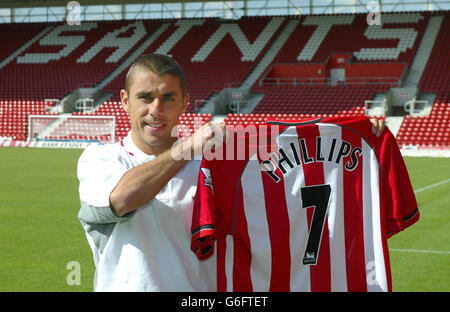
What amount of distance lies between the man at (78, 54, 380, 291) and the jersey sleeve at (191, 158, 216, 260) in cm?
3

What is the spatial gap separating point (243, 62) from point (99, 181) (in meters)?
30.1

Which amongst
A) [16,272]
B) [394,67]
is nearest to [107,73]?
[394,67]

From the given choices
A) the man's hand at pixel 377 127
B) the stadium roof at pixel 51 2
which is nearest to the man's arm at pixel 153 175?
the man's hand at pixel 377 127

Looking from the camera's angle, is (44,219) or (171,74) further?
(44,219)

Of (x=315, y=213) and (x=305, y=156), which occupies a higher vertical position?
(x=305, y=156)

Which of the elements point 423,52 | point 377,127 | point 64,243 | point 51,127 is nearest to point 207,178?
point 377,127

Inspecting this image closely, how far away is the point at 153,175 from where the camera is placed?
200 cm

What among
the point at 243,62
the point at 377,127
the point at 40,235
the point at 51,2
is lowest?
the point at 377,127

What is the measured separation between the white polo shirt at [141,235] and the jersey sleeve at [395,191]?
1.03m

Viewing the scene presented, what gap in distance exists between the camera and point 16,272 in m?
5.26

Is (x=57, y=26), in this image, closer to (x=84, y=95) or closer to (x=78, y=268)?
(x=84, y=95)
